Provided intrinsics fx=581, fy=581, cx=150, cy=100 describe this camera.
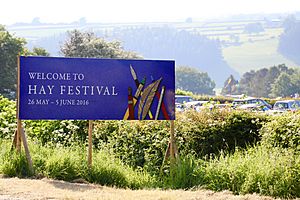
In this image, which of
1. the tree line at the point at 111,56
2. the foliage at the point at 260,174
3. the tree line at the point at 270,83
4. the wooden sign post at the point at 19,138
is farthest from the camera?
the tree line at the point at 270,83

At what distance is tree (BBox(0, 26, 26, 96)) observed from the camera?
47.6 metres

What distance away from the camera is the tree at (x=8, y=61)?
47562mm

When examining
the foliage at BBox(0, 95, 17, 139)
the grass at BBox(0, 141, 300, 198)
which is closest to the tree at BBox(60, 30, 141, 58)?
the foliage at BBox(0, 95, 17, 139)

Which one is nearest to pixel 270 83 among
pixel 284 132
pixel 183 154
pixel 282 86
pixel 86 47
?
pixel 282 86

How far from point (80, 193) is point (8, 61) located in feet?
143

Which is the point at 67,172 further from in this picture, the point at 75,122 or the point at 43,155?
the point at 75,122

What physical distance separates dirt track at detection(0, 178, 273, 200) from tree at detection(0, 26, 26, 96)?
3895 cm

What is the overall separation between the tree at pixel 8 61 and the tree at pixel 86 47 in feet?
17.1

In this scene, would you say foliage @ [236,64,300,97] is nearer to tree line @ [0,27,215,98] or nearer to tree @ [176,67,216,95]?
tree @ [176,67,216,95]

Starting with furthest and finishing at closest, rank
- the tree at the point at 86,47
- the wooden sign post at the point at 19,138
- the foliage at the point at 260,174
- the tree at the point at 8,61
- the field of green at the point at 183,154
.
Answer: the tree at the point at 86,47 < the tree at the point at 8,61 < the wooden sign post at the point at 19,138 < the field of green at the point at 183,154 < the foliage at the point at 260,174

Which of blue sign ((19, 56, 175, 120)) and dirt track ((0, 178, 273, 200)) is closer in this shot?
dirt track ((0, 178, 273, 200))

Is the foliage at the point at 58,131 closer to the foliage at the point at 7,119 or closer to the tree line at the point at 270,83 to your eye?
the foliage at the point at 7,119

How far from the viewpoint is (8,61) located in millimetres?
49688

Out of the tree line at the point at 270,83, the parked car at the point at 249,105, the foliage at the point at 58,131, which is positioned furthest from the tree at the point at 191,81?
the foliage at the point at 58,131
